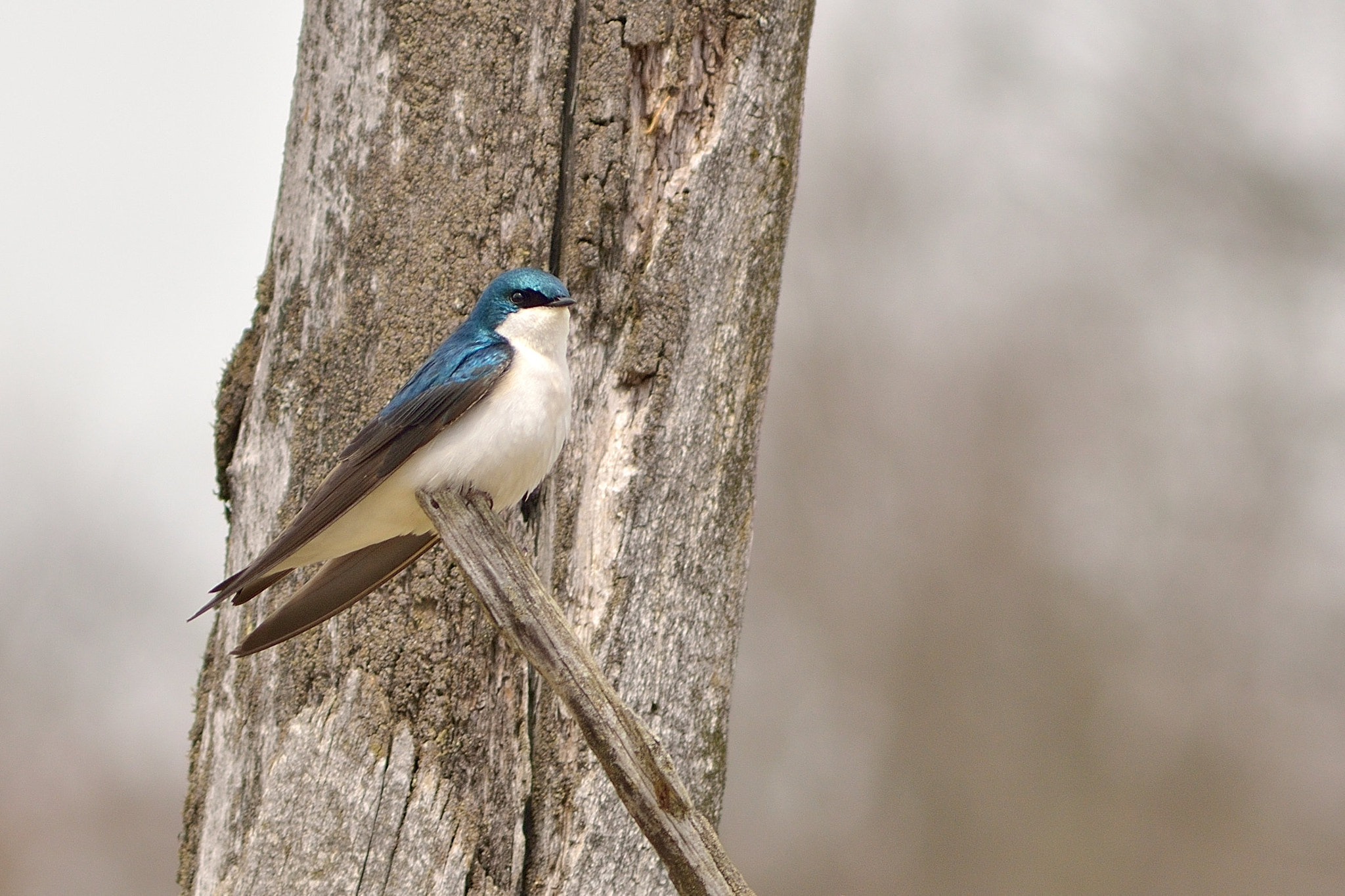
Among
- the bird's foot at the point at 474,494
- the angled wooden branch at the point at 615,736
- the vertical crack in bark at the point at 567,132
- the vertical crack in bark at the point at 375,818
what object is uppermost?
the vertical crack in bark at the point at 567,132

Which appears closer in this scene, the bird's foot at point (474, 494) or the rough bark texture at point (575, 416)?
the bird's foot at point (474, 494)

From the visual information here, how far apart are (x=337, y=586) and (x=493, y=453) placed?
1.30 feet

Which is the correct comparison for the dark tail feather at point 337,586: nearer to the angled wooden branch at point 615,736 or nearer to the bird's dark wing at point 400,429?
the bird's dark wing at point 400,429

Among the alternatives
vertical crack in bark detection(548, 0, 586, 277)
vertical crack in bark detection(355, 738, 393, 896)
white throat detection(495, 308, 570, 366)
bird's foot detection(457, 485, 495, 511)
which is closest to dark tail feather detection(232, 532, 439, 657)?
bird's foot detection(457, 485, 495, 511)

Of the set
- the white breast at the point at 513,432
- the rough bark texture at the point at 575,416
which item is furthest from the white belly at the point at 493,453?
the rough bark texture at the point at 575,416

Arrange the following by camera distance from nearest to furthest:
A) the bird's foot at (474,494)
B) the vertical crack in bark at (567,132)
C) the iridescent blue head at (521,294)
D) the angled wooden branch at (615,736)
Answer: the angled wooden branch at (615,736) → the bird's foot at (474,494) → the iridescent blue head at (521,294) → the vertical crack in bark at (567,132)

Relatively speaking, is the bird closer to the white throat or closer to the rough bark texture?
the white throat

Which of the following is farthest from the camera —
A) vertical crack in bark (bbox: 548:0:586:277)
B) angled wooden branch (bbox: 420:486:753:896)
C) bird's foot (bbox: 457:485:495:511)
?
vertical crack in bark (bbox: 548:0:586:277)

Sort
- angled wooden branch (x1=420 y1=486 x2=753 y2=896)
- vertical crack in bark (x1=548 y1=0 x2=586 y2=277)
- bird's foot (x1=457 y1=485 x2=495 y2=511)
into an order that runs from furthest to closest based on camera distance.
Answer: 1. vertical crack in bark (x1=548 y1=0 x2=586 y2=277)
2. bird's foot (x1=457 y1=485 x2=495 y2=511)
3. angled wooden branch (x1=420 y1=486 x2=753 y2=896)

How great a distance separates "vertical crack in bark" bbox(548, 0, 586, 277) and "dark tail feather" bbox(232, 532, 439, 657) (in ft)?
2.11

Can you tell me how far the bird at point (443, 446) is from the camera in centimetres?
236

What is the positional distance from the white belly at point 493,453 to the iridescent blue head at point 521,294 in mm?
18

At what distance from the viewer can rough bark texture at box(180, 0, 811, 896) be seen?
8.03ft

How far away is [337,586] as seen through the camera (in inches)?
94.6
